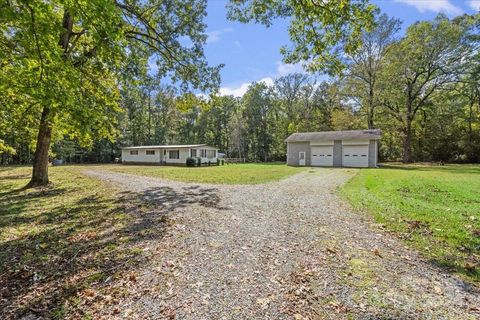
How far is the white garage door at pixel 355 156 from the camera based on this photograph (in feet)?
86.1

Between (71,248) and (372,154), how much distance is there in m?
26.5

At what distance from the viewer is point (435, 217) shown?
634cm

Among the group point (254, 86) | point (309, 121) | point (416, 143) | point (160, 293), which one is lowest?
point (160, 293)

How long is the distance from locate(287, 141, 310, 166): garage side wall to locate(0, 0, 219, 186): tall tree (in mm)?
19508

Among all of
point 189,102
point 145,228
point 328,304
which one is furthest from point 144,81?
point 328,304

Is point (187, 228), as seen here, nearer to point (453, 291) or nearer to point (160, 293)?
point (160, 293)

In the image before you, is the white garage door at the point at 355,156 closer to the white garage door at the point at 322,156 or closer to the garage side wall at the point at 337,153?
the garage side wall at the point at 337,153

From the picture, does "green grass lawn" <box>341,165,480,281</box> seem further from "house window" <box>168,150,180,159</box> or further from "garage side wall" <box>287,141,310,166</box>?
"house window" <box>168,150,180,159</box>

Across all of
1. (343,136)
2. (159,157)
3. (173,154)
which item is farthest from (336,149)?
(159,157)

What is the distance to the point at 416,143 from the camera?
3525cm

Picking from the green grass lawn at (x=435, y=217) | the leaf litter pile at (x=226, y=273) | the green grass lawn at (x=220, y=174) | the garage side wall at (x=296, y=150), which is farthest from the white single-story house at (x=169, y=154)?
the leaf litter pile at (x=226, y=273)

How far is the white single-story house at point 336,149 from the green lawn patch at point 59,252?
23500 millimetres

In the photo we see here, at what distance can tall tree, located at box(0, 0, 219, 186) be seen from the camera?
4543mm

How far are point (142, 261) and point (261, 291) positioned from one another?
1.93m
